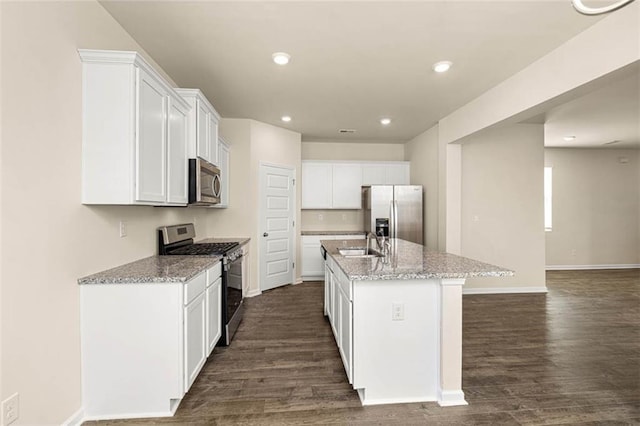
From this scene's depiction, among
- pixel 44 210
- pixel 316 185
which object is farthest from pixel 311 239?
pixel 44 210

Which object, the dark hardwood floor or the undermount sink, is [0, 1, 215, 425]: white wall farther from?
the undermount sink

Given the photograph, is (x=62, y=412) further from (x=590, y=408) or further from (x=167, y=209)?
(x=590, y=408)

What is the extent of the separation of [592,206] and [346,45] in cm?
710

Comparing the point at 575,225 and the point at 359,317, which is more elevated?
the point at 575,225

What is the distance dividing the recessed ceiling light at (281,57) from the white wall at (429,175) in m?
3.10

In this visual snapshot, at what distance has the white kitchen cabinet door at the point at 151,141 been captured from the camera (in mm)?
2020

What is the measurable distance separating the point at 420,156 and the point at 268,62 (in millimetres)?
3589

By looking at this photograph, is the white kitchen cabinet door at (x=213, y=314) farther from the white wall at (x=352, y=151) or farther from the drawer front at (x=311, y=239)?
the white wall at (x=352, y=151)

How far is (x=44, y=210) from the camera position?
1.66 metres

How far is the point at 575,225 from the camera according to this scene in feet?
22.1

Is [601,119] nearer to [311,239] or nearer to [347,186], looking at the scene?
[347,186]

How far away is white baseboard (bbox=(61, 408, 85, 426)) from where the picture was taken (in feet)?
5.94

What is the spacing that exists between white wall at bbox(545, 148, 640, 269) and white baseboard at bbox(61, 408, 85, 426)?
7.93 metres

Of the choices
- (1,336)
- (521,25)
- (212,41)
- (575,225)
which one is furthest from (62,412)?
(575,225)
